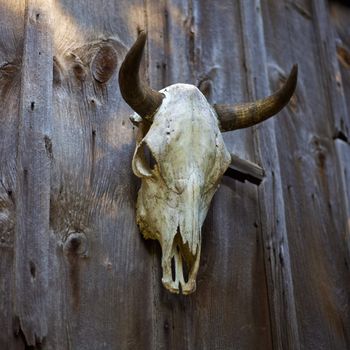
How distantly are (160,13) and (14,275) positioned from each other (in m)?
1.88

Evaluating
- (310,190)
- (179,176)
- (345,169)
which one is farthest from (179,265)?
(345,169)

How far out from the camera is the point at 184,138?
3.65 meters

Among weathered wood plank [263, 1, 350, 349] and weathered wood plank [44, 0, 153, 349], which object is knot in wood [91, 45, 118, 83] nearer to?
weathered wood plank [44, 0, 153, 349]

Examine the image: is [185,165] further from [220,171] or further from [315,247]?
[315,247]

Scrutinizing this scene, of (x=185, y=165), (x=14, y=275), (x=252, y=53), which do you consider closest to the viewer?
(x=14, y=275)

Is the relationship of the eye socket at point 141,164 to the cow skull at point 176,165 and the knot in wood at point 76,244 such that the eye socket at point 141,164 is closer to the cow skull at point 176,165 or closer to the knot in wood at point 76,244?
the cow skull at point 176,165

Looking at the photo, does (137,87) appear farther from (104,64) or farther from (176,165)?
(104,64)

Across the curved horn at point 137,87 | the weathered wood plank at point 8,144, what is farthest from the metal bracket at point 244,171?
the weathered wood plank at point 8,144

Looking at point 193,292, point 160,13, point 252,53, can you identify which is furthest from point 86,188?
point 252,53

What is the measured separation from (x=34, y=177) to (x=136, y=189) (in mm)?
552

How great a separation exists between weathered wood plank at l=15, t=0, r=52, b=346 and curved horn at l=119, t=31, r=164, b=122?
429mm

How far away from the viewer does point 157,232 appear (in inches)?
145

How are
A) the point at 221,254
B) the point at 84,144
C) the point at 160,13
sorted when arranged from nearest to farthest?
the point at 84,144 → the point at 221,254 → the point at 160,13

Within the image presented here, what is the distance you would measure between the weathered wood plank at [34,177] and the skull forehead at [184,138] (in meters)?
0.51
